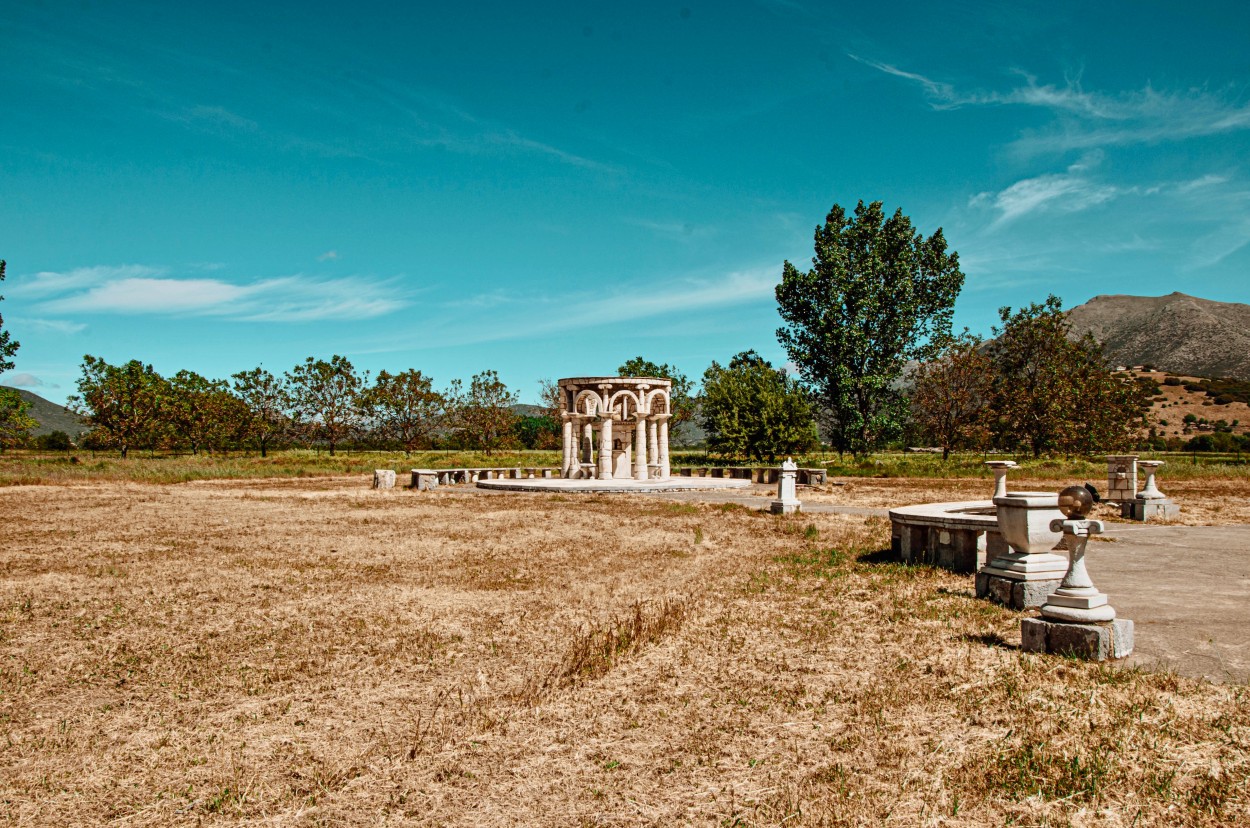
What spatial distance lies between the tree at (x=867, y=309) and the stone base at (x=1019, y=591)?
32520mm

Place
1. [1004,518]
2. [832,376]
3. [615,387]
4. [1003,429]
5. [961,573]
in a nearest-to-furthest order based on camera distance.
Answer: [1004,518] → [961,573] → [615,387] → [832,376] → [1003,429]

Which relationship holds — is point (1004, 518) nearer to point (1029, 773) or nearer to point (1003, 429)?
point (1029, 773)

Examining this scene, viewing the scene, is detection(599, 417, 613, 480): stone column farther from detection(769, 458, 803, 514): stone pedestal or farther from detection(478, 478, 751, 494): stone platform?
detection(769, 458, 803, 514): stone pedestal

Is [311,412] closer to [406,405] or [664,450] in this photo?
[406,405]

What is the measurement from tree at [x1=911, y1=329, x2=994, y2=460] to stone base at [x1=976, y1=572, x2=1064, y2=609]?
39.1 metres

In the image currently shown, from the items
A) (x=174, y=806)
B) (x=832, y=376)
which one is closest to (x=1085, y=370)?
(x=832, y=376)

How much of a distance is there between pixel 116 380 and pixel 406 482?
38389 millimetres

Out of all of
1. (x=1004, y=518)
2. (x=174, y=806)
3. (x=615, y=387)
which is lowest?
(x=174, y=806)

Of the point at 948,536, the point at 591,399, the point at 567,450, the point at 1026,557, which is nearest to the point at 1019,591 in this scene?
the point at 1026,557

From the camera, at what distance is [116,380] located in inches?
2245

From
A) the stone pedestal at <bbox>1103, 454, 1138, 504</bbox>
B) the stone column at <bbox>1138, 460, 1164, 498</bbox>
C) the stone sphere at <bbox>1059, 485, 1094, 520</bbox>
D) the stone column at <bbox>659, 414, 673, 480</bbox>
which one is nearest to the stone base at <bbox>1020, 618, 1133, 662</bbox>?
the stone sphere at <bbox>1059, 485, 1094, 520</bbox>

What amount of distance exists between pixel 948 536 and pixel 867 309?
1233 inches

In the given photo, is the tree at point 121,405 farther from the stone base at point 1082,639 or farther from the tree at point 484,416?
the stone base at point 1082,639

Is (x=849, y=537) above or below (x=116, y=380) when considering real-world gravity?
below
